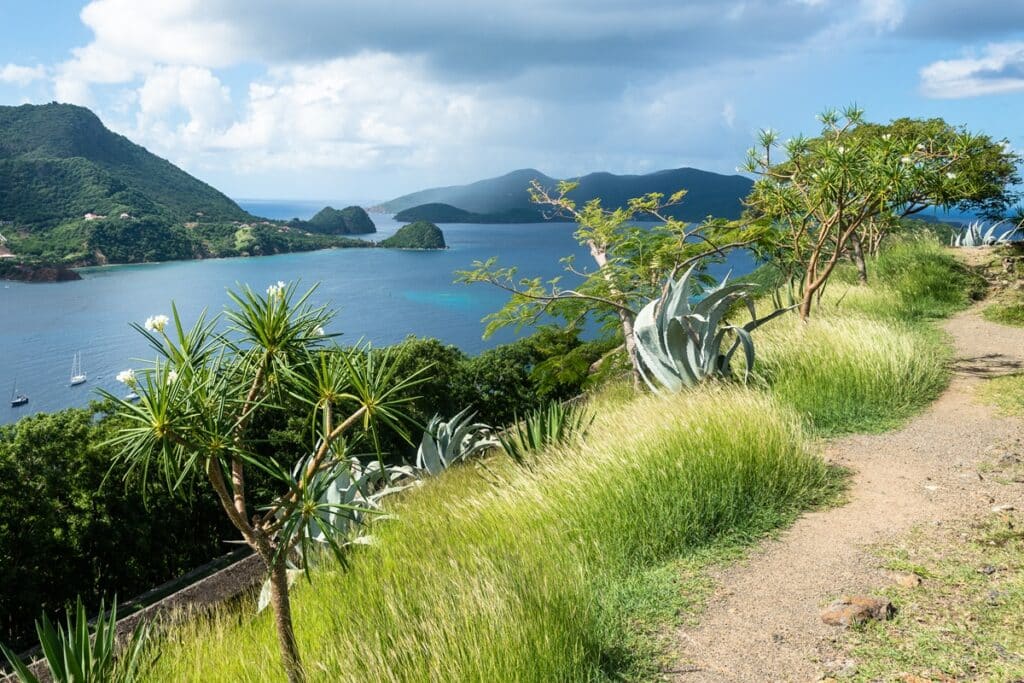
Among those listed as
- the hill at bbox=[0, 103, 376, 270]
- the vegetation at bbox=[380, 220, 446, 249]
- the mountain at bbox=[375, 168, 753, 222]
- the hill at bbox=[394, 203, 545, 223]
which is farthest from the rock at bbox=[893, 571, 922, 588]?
the hill at bbox=[394, 203, 545, 223]

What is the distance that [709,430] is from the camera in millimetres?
4672

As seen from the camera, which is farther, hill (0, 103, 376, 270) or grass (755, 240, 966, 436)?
hill (0, 103, 376, 270)

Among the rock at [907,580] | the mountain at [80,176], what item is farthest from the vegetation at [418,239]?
the rock at [907,580]

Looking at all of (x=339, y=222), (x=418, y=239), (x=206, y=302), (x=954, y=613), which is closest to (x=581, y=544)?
(x=954, y=613)

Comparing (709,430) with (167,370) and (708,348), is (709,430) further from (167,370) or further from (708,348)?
(167,370)

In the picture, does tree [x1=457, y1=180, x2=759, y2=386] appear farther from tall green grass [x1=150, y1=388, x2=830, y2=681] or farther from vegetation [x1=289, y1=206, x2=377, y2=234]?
vegetation [x1=289, y1=206, x2=377, y2=234]

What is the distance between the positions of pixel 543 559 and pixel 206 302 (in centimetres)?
5499

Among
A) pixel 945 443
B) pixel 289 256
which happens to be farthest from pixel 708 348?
pixel 289 256

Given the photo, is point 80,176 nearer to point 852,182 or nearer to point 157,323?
point 852,182

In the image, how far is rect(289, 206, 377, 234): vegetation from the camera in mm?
110125

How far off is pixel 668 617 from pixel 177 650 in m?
2.58

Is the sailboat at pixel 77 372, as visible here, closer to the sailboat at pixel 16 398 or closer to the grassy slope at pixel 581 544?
the sailboat at pixel 16 398

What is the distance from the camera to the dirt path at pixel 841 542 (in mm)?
2707

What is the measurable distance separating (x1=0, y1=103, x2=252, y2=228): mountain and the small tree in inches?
3464
